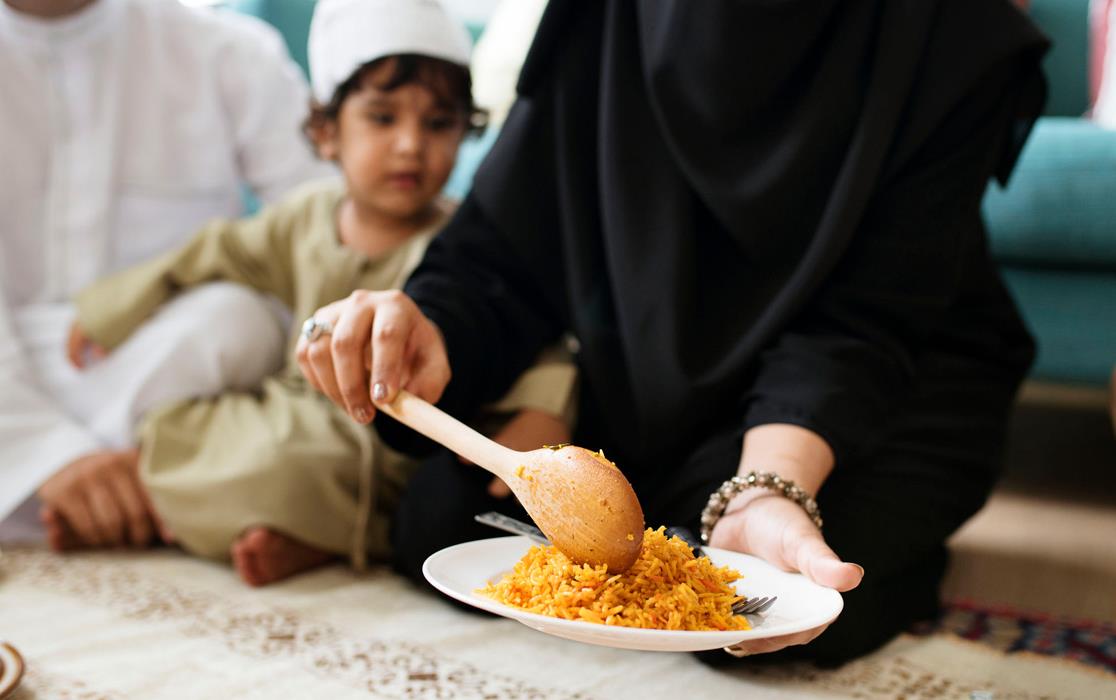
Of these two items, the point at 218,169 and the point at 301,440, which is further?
the point at 218,169

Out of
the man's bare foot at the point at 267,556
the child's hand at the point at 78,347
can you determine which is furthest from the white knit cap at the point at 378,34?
the man's bare foot at the point at 267,556

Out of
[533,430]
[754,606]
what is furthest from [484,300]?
[754,606]

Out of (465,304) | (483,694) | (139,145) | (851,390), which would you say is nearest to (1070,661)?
(851,390)

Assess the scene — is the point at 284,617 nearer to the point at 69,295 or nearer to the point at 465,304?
the point at 465,304

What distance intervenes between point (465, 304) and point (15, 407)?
68 cm

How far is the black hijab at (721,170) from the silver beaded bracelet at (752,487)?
0.33 feet

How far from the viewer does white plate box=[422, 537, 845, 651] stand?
54 centimetres

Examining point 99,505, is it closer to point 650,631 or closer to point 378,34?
point 378,34

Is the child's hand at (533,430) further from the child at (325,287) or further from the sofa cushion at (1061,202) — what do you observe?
the sofa cushion at (1061,202)

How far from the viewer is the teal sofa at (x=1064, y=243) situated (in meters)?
1.46

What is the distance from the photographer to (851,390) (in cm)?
84

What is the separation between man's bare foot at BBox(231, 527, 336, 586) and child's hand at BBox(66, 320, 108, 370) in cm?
39

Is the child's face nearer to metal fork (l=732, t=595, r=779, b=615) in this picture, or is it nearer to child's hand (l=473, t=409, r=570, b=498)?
child's hand (l=473, t=409, r=570, b=498)

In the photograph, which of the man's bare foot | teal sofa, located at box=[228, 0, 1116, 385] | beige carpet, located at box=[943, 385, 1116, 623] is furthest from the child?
beige carpet, located at box=[943, 385, 1116, 623]
